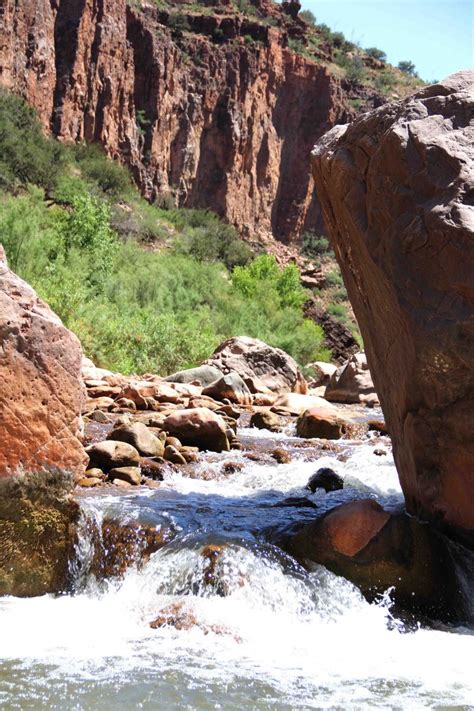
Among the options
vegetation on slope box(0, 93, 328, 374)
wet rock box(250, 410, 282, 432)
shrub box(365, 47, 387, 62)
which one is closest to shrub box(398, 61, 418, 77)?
shrub box(365, 47, 387, 62)

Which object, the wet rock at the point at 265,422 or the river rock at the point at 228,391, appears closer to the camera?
the wet rock at the point at 265,422

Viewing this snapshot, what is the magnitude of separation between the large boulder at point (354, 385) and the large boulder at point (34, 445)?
11152 millimetres

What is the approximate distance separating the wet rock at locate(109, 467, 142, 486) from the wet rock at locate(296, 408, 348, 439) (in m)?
3.75

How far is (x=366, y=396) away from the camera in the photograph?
627 inches

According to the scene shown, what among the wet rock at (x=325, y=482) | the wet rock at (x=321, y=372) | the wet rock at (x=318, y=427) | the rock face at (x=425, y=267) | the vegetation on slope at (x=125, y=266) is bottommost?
the wet rock at (x=321, y=372)

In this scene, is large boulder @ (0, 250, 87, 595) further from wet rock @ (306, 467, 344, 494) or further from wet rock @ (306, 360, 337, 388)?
wet rock @ (306, 360, 337, 388)

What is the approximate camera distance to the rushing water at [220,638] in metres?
3.60

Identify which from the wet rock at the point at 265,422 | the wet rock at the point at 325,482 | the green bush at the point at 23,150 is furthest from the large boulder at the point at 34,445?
the green bush at the point at 23,150

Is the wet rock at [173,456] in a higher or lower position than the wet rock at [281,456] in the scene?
lower

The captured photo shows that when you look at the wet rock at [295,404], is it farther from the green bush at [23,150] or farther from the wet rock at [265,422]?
the green bush at [23,150]

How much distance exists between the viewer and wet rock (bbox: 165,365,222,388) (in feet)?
45.4

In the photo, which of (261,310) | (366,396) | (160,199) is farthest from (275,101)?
(366,396)

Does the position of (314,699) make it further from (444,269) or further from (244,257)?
(244,257)

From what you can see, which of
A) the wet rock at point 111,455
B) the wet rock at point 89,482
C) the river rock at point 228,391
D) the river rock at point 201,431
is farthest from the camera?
the river rock at point 228,391
